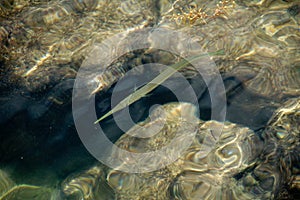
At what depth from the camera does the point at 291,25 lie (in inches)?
179

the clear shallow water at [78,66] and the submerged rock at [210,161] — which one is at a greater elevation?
the clear shallow water at [78,66]

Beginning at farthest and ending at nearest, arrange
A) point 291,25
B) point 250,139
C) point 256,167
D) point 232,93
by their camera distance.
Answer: point 291,25 → point 232,93 → point 250,139 → point 256,167

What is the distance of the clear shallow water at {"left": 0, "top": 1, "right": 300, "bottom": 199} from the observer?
406 cm

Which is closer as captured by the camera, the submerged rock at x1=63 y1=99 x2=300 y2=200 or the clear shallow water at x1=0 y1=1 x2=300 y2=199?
the submerged rock at x1=63 y1=99 x2=300 y2=200

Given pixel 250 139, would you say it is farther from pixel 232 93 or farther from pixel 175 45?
pixel 175 45

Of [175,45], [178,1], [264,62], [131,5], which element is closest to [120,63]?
[175,45]

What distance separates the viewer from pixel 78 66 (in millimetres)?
4570

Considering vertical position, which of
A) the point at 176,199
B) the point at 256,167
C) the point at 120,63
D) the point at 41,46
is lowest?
the point at 176,199

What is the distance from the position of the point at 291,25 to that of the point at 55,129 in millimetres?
4419

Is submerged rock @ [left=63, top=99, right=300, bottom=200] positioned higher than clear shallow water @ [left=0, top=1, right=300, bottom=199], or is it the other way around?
clear shallow water @ [left=0, top=1, right=300, bottom=199]

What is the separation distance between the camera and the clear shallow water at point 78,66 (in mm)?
4059

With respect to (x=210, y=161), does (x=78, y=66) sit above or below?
above

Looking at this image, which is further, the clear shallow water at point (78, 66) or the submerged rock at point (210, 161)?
the clear shallow water at point (78, 66)

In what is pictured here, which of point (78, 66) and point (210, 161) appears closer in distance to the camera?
point (210, 161)
